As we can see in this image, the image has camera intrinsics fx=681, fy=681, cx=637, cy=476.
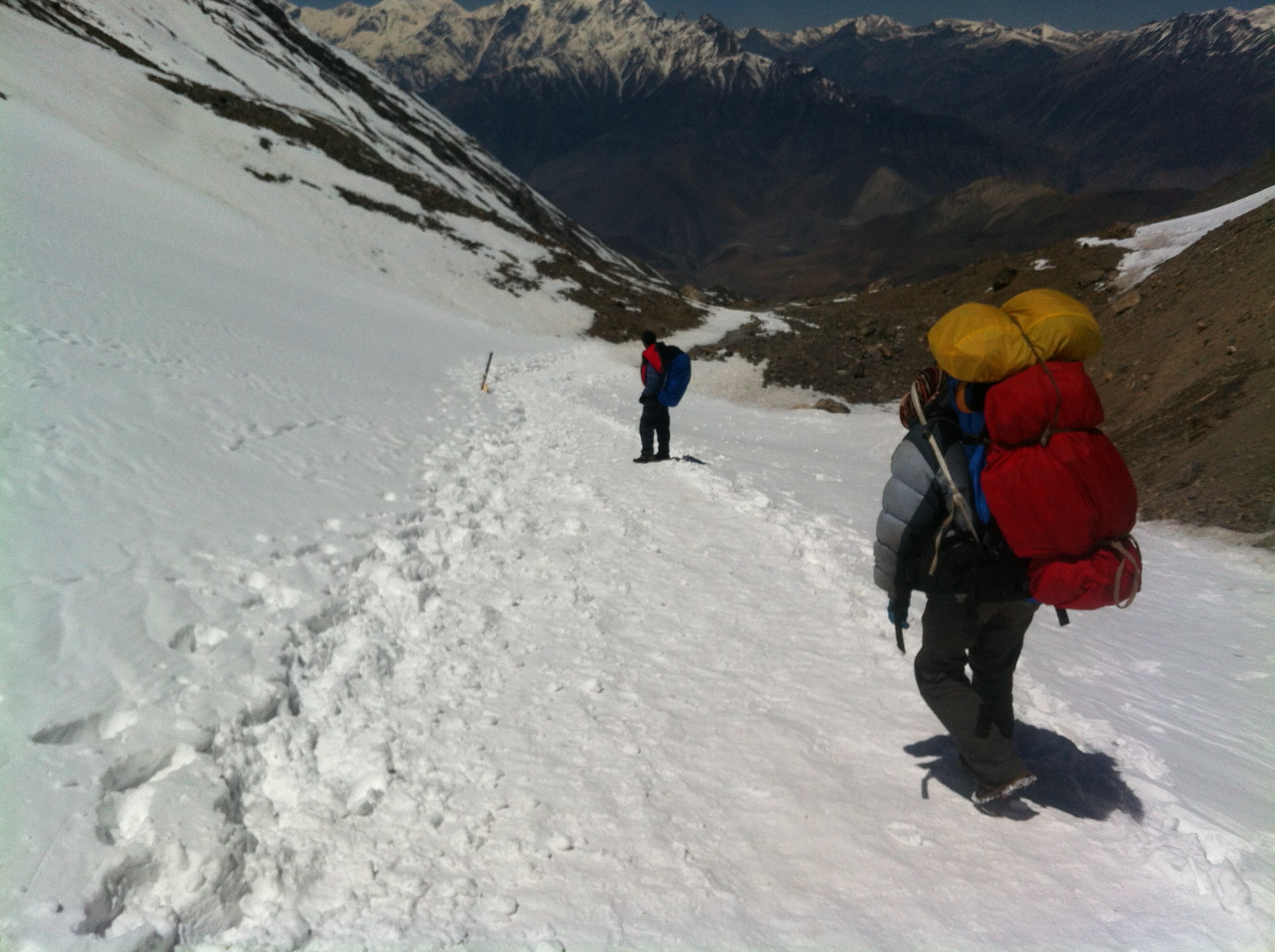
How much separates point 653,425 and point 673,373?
3.17 feet

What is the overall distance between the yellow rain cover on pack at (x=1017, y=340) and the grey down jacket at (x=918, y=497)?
14.6 inches

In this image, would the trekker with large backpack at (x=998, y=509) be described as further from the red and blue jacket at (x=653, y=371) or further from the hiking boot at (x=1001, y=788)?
the red and blue jacket at (x=653, y=371)

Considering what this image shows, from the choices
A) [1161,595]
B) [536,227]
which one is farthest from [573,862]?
[536,227]

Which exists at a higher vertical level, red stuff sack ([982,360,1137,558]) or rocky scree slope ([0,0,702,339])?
rocky scree slope ([0,0,702,339])

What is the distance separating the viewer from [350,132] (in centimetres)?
6419

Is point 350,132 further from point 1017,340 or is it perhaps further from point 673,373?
point 1017,340

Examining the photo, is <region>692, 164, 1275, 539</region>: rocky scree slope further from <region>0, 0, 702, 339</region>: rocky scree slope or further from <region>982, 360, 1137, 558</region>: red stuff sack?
<region>0, 0, 702, 339</region>: rocky scree slope

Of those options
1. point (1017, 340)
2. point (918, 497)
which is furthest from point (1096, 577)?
point (1017, 340)

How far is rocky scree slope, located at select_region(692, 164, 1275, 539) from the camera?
10000mm

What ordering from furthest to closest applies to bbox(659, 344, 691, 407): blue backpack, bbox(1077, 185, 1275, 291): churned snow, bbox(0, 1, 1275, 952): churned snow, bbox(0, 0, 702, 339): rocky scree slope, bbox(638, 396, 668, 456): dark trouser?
bbox(0, 0, 702, 339): rocky scree slope → bbox(1077, 185, 1275, 291): churned snow → bbox(638, 396, 668, 456): dark trouser → bbox(659, 344, 691, 407): blue backpack → bbox(0, 1, 1275, 952): churned snow

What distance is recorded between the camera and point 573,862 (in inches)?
124

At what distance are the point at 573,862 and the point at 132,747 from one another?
7.20 feet

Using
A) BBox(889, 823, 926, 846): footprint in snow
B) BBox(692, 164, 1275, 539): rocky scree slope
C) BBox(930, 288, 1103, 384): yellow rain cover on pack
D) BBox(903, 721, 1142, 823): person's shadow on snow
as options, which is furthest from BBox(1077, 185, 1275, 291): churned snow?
BBox(889, 823, 926, 846): footprint in snow

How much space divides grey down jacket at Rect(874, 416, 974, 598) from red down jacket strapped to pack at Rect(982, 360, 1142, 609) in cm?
28
